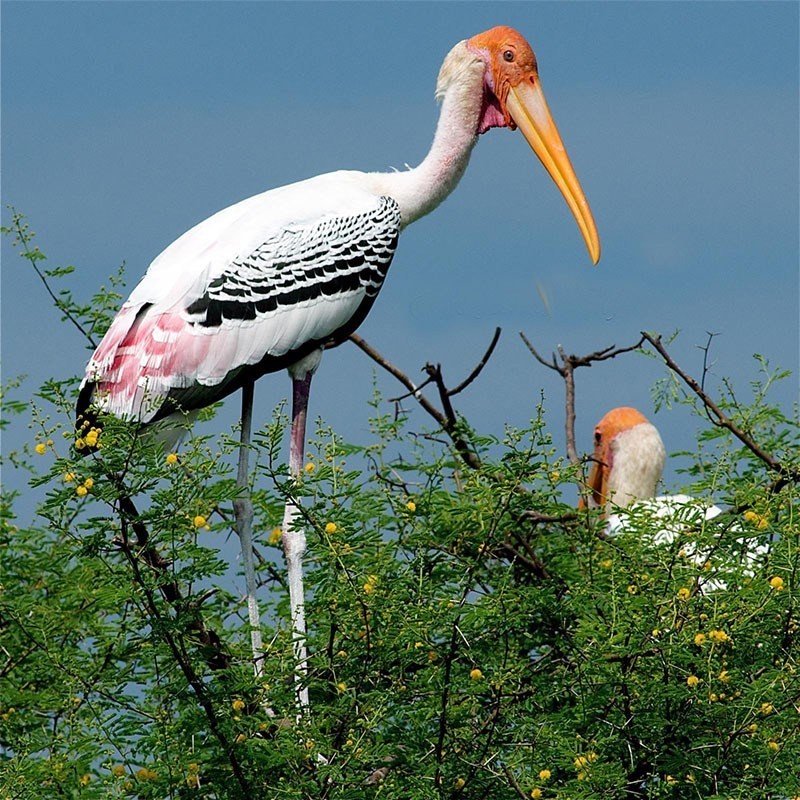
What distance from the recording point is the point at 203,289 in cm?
588

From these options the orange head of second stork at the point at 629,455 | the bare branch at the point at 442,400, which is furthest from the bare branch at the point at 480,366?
the orange head of second stork at the point at 629,455

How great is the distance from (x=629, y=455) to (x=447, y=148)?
3.06 metres

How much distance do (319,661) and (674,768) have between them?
1.00 metres

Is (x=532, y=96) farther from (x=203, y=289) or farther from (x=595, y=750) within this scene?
(x=595, y=750)

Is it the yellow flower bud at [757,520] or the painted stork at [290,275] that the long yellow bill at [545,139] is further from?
the yellow flower bud at [757,520]

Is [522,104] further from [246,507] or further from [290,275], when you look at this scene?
[246,507]

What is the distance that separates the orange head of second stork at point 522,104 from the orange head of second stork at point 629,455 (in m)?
2.66

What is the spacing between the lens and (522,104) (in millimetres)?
6793

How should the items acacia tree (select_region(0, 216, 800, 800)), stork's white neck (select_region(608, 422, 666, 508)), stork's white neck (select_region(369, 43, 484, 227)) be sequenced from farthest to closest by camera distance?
stork's white neck (select_region(608, 422, 666, 508)) < stork's white neck (select_region(369, 43, 484, 227)) < acacia tree (select_region(0, 216, 800, 800))

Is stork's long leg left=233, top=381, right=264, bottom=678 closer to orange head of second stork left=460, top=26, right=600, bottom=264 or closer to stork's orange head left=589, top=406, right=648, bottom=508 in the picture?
orange head of second stork left=460, top=26, right=600, bottom=264

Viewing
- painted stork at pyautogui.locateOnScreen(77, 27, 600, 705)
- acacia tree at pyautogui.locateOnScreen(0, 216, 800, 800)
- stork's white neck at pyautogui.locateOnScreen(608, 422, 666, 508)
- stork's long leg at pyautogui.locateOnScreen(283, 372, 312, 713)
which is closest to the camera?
acacia tree at pyautogui.locateOnScreen(0, 216, 800, 800)

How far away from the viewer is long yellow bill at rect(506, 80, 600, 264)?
6754 millimetres

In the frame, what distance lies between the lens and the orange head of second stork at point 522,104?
6.76 m

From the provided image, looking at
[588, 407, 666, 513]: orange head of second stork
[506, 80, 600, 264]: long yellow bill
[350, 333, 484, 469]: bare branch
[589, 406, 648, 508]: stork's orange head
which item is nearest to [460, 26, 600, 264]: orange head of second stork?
[506, 80, 600, 264]: long yellow bill
